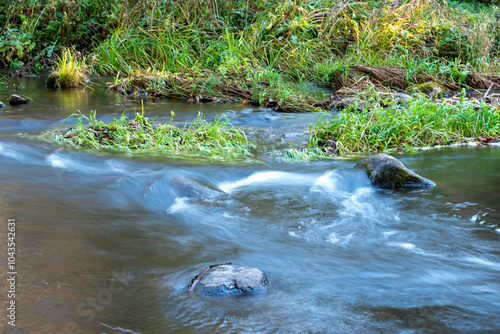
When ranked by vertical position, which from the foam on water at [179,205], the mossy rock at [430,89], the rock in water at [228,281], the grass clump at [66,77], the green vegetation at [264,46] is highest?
the green vegetation at [264,46]

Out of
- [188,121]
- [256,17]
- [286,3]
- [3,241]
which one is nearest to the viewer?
→ [3,241]

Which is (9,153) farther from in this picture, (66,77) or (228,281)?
(66,77)

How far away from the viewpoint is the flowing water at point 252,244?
82.9 inches

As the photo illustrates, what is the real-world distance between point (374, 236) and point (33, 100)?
21.7ft

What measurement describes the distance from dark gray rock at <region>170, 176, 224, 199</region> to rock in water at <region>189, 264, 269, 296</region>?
Result: 54.9 inches

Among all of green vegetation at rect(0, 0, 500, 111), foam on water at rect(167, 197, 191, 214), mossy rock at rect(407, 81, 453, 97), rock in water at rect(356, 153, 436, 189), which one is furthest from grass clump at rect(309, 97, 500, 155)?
mossy rock at rect(407, 81, 453, 97)

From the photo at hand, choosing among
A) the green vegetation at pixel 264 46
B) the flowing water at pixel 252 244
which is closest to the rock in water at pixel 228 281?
the flowing water at pixel 252 244

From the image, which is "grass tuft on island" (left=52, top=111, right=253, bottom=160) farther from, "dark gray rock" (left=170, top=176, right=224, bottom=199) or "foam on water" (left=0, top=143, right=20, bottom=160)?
"dark gray rock" (left=170, top=176, right=224, bottom=199)

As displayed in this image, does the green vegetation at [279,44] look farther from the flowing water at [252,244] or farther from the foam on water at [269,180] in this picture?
the flowing water at [252,244]

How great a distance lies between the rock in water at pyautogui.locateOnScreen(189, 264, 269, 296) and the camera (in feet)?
7.37

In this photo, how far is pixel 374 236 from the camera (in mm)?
3064

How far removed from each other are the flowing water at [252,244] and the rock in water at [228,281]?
47 millimetres

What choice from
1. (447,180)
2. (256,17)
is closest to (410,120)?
(447,180)

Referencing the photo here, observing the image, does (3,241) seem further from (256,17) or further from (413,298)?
(256,17)
